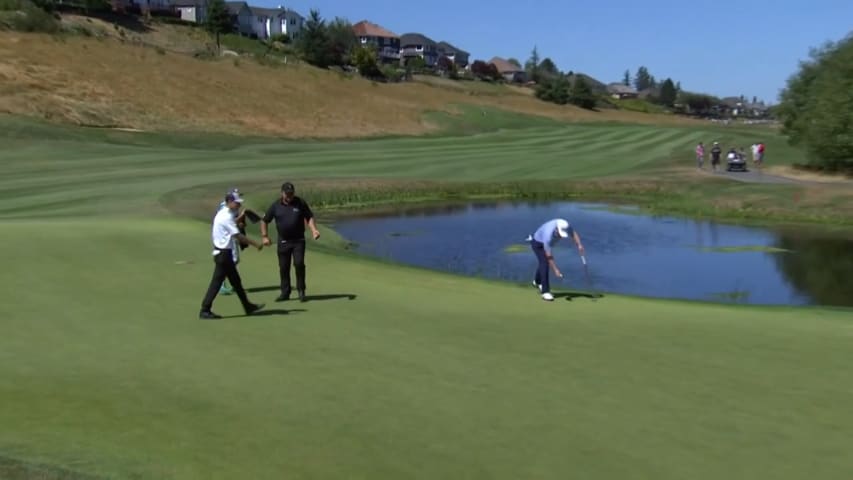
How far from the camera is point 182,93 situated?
267 ft

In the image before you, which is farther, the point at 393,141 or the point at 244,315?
the point at 393,141

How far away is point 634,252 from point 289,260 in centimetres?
1753

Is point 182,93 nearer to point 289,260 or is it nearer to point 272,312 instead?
point 289,260

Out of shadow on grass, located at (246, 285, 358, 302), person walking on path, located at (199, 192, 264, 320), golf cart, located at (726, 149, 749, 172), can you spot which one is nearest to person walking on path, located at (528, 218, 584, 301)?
shadow on grass, located at (246, 285, 358, 302)

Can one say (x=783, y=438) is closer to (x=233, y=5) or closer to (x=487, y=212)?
(x=487, y=212)

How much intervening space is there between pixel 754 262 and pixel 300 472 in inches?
946

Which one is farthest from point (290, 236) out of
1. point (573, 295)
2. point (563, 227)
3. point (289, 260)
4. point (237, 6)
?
point (237, 6)

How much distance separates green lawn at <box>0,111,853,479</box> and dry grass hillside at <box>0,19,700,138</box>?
167 feet

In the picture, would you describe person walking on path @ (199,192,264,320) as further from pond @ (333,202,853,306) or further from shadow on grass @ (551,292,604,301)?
pond @ (333,202,853,306)

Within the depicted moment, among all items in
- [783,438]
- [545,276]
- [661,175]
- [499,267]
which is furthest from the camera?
[661,175]

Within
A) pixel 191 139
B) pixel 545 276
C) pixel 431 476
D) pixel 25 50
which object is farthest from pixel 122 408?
pixel 25 50

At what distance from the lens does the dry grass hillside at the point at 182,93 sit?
2729 inches

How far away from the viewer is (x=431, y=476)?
823 centimetres

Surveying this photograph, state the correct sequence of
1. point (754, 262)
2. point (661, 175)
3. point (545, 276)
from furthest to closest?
point (661, 175) → point (754, 262) → point (545, 276)
